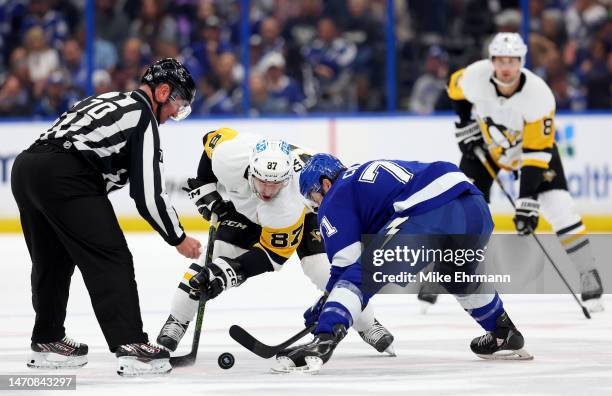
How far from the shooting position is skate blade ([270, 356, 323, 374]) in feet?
15.1

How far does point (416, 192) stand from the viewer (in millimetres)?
4805

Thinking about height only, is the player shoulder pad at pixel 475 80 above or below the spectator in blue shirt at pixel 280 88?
above

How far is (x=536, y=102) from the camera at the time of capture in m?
→ 7.13

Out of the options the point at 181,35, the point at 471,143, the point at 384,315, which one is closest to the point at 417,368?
the point at 384,315

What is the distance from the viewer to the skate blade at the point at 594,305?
6832 millimetres

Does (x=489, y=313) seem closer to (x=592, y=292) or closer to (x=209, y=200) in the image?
(x=209, y=200)

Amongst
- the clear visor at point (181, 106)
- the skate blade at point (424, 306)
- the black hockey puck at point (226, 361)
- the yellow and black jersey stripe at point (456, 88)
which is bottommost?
the skate blade at point (424, 306)

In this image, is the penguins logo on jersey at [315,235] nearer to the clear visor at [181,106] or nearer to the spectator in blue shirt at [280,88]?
the clear visor at [181,106]

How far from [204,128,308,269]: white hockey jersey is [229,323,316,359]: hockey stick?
0.45m

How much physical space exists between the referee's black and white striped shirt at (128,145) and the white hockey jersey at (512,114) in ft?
9.14

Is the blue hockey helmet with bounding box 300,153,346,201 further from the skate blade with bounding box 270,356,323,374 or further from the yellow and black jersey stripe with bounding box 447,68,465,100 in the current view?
the yellow and black jersey stripe with bounding box 447,68,465,100

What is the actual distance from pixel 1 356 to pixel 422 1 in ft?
22.5

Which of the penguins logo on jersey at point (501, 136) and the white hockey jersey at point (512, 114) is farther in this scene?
the penguins logo on jersey at point (501, 136)

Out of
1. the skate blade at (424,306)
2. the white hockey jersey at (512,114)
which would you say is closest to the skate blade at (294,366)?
the skate blade at (424,306)
